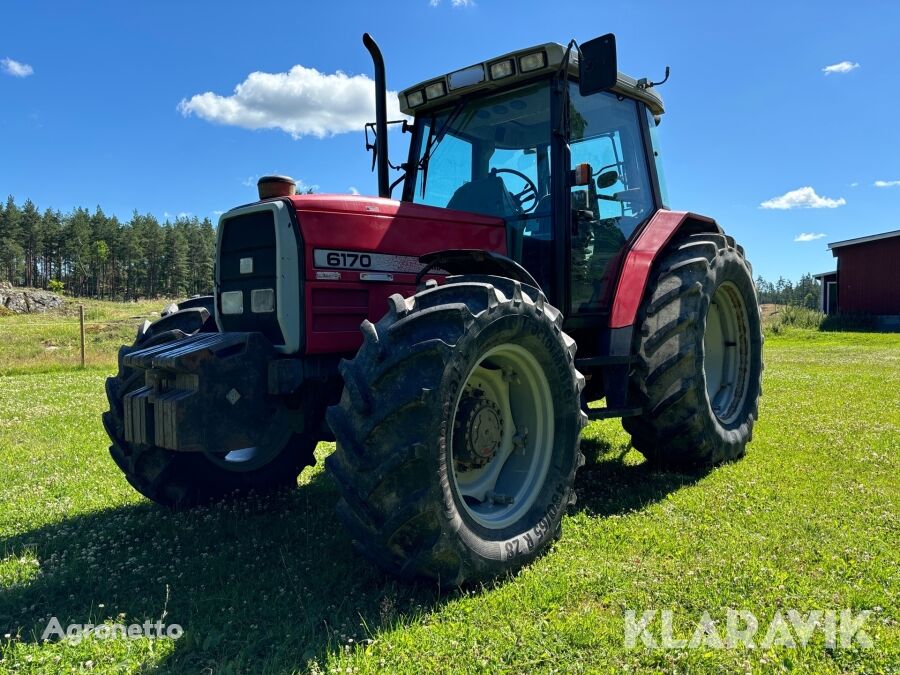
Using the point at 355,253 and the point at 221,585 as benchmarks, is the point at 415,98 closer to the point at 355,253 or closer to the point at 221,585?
the point at 355,253

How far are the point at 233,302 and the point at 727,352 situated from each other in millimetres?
4347

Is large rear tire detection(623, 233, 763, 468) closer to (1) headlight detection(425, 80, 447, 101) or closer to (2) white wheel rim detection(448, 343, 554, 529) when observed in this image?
(2) white wheel rim detection(448, 343, 554, 529)

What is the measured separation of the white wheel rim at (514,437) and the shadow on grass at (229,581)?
69 centimetres

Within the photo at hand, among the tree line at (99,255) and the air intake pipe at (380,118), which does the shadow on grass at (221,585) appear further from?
the tree line at (99,255)

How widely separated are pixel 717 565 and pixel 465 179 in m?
2.97

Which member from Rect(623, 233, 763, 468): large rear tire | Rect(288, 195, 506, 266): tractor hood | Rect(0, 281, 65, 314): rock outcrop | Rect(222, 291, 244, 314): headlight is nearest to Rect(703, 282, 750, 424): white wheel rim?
Rect(623, 233, 763, 468): large rear tire

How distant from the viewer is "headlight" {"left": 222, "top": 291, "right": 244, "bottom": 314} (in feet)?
12.9

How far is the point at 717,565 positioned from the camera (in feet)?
10.9

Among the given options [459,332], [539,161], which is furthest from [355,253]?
[539,161]

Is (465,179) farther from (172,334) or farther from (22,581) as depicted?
(22,581)

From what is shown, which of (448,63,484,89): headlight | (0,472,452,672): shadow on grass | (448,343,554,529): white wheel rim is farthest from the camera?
(448,63,484,89): headlight

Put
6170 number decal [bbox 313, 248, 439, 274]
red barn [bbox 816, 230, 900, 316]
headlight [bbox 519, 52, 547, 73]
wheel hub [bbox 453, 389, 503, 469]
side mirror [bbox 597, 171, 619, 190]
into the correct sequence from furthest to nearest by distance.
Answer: red barn [bbox 816, 230, 900, 316], side mirror [bbox 597, 171, 619, 190], headlight [bbox 519, 52, 547, 73], 6170 number decal [bbox 313, 248, 439, 274], wheel hub [bbox 453, 389, 503, 469]

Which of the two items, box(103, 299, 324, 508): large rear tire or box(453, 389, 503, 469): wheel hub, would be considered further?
box(103, 299, 324, 508): large rear tire

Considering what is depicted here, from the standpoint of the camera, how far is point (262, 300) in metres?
3.79
